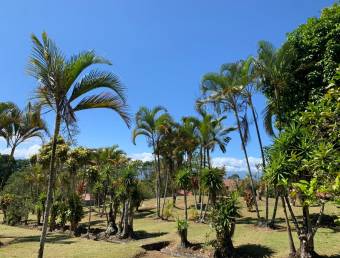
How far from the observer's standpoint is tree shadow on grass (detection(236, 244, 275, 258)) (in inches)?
540

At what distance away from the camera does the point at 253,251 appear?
46.5 feet

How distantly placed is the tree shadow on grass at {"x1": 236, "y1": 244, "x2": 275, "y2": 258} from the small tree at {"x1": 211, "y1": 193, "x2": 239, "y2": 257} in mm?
376

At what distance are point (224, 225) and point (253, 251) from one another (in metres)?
1.51

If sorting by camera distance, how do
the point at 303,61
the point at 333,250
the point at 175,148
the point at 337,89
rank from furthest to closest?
the point at 175,148 → the point at 303,61 → the point at 333,250 → the point at 337,89

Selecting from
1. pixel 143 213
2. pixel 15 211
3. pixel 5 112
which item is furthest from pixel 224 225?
pixel 15 211

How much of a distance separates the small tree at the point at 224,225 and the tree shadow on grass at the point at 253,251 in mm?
376

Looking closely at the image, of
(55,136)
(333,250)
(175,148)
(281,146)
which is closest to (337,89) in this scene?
(55,136)

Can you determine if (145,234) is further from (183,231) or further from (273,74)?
(273,74)

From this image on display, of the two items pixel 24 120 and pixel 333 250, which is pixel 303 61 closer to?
pixel 333 250

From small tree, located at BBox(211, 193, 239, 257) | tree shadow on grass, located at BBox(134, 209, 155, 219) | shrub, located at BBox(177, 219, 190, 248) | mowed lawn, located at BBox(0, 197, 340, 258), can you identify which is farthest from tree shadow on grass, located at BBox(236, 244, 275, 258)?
tree shadow on grass, located at BBox(134, 209, 155, 219)

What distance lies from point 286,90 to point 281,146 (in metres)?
3.78

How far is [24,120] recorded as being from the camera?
1585cm

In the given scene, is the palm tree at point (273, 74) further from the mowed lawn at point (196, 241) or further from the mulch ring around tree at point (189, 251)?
the mulch ring around tree at point (189, 251)

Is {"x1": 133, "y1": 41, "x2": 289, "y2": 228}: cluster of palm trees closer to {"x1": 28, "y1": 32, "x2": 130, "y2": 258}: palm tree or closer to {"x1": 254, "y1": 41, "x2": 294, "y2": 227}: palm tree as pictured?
{"x1": 254, "y1": 41, "x2": 294, "y2": 227}: palm tree
